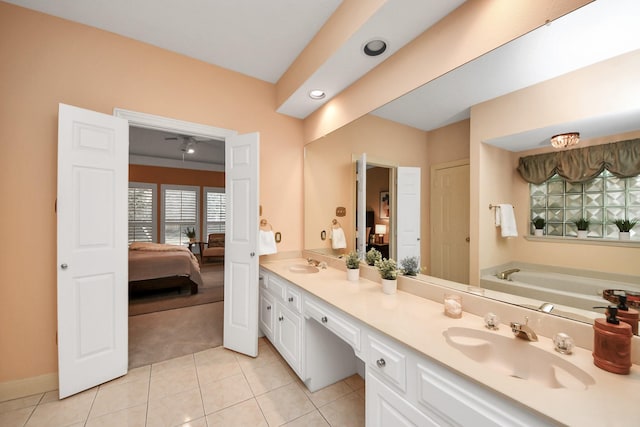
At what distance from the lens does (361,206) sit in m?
2.23

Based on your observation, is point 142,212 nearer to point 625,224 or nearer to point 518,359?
point 518,359

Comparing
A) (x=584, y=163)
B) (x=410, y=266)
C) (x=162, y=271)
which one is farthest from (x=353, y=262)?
(x=162, y=271)

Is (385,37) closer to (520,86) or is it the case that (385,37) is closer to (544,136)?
(520,86)

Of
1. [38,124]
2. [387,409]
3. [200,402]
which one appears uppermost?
[38,124]

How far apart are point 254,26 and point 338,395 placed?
297cm

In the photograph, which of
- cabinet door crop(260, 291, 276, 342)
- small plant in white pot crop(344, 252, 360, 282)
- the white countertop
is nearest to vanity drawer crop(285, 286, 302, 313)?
the white countertop

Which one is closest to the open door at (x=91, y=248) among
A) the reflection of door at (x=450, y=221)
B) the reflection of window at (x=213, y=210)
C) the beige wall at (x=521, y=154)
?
the reflection of door at (x=450, y=221)

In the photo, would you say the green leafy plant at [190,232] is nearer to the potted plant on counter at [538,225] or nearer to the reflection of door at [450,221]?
the reflection of door at [450,221]

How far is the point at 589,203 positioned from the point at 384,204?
1128mm

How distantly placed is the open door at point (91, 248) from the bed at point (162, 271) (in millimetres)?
2209

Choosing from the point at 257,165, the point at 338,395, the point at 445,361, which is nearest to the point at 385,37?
the point at 257,165

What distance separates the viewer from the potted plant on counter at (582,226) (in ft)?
3.30

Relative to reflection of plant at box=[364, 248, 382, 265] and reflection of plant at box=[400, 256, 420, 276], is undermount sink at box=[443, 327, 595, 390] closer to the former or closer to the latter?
reflection of plant at box=[400, 256, 420, 276]

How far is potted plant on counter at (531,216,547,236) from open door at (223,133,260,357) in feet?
6.38
